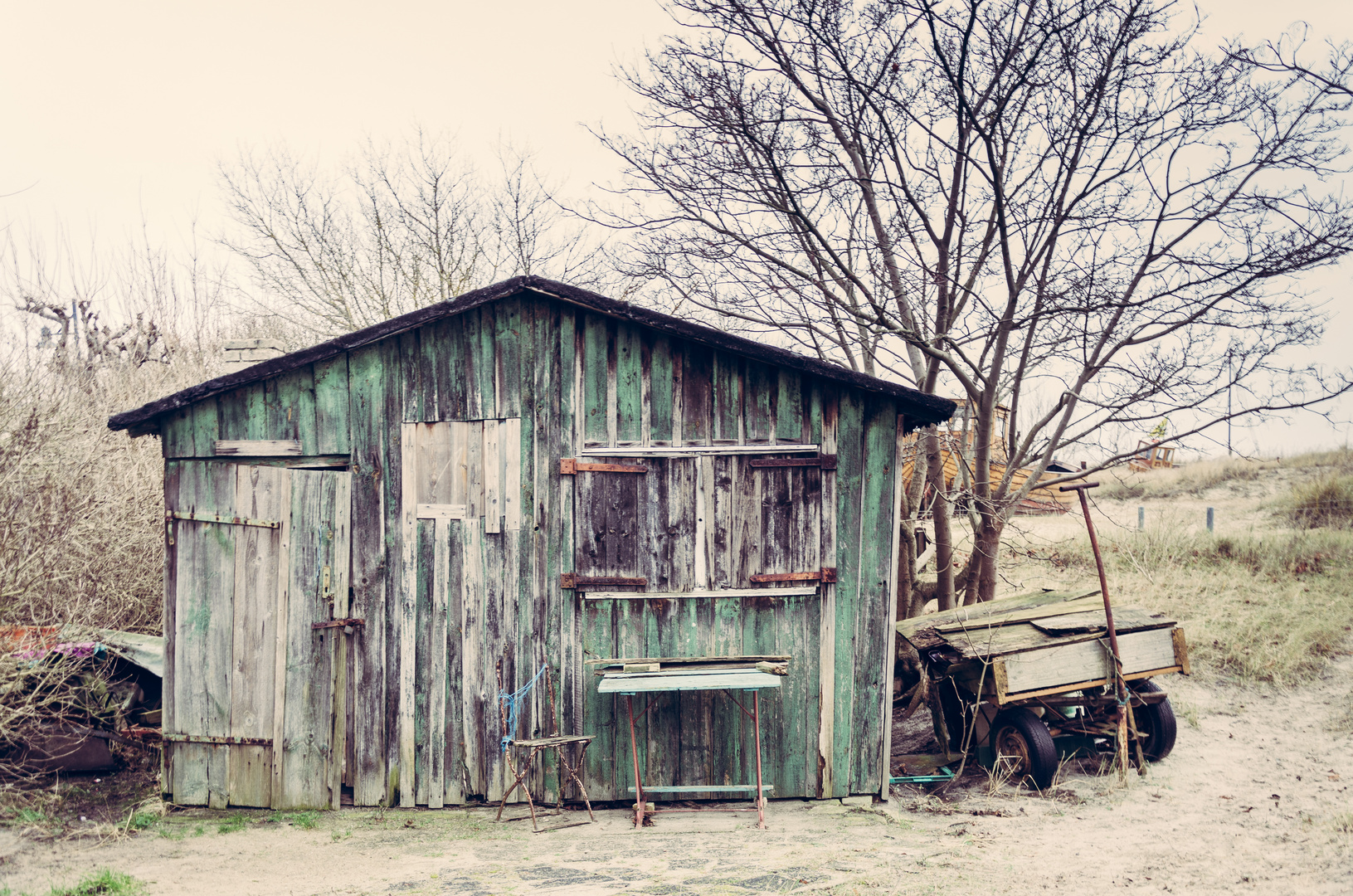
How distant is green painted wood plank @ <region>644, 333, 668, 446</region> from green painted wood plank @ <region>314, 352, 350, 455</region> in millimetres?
2543

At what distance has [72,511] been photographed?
28.9 ft

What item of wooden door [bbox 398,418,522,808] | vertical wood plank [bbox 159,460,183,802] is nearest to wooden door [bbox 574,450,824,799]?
wooden door [bbox 398,418,522,808]

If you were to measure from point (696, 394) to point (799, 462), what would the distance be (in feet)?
3.35

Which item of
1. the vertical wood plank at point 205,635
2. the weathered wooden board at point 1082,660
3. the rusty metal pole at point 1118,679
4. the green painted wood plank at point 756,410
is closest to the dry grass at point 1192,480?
the weathered wooden board at point 1082,660

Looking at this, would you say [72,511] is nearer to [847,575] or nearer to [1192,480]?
[847,575]

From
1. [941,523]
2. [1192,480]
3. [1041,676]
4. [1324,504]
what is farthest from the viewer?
[1192,480]

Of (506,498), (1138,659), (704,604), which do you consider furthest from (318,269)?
(1138,659)

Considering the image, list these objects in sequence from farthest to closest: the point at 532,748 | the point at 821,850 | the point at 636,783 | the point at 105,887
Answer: the point at 532,748 → the point at 636,783 → the point at 821,850 → the point at 105,887

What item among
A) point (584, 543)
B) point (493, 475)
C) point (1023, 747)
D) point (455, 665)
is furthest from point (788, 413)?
point (1023, 747)

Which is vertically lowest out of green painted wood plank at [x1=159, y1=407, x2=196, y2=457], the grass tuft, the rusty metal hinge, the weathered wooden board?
the grass tuft

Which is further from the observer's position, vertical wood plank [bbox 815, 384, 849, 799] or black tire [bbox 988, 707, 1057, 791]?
black tire [bbox 988, 707, 1057, 791]

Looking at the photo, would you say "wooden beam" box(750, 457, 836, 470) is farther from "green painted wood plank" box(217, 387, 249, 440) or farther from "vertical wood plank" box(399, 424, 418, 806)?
"green painted wood plank" box(217, 387, 249, 440)

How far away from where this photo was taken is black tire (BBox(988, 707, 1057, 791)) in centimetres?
723

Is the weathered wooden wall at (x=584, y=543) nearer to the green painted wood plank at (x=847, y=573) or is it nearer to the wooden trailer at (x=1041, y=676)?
the green painted wood plank at (x=847, y=573)
